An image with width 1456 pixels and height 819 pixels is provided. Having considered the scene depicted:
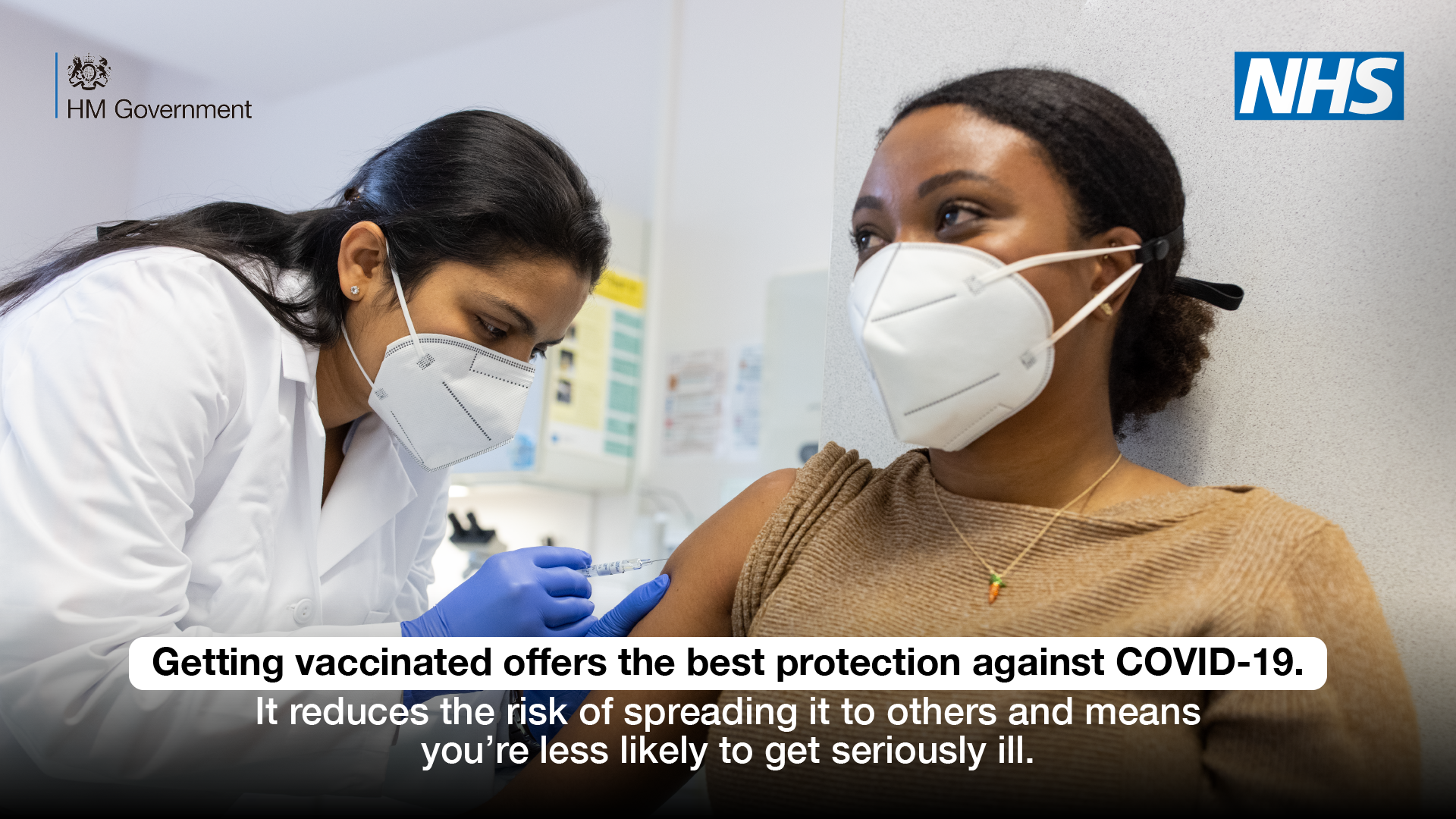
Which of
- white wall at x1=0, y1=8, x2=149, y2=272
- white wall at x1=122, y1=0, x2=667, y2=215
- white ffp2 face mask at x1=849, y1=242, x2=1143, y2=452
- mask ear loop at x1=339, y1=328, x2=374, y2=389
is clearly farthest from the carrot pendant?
white wall at x1=122, y1=0, x2=667, y2=215

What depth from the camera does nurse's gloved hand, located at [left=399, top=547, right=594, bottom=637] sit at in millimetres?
1384

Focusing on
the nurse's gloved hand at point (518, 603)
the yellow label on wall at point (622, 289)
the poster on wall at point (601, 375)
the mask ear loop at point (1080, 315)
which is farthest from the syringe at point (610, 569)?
the yellow label on wall at point (622, 289)

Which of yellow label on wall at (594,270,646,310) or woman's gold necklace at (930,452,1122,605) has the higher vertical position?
yellow label on wall at (594,270,646,310)

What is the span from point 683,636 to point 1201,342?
0.72 meters

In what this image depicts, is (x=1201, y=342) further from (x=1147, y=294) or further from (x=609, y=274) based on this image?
(x=609, y=274)

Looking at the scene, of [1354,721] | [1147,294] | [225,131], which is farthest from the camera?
[225,131]

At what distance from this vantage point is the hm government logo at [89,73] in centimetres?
327

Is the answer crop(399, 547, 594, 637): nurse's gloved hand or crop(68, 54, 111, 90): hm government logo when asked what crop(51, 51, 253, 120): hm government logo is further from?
crop(399, 547, 594, 637): nurse's gloved hand

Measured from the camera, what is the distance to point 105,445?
117cm

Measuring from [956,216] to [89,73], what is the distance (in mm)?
3391

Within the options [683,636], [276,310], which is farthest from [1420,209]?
[276,310]

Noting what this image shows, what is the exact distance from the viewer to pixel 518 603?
138 centimetres

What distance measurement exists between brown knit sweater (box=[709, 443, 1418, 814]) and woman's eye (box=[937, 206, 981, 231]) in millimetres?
301
